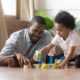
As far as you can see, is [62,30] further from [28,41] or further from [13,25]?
[13,25]

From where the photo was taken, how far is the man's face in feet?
6.89

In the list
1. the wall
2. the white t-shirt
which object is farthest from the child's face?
the wall

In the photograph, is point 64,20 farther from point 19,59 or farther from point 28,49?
point 19,59

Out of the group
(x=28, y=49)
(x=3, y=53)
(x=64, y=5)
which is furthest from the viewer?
(x=64, y=5)

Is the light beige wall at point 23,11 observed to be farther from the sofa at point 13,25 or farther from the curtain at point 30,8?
the sofa at point 13,25

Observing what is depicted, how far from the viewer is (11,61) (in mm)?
1816

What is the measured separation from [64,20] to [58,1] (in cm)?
151

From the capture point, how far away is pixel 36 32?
6.88 ft

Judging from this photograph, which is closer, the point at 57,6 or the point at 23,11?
the point at 23,11

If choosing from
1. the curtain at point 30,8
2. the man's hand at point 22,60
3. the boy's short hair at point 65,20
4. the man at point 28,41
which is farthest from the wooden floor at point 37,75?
the curtain at point 30,8

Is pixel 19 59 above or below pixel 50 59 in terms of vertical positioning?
above

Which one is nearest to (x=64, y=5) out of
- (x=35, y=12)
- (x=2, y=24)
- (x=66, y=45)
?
(x=35, y=12)

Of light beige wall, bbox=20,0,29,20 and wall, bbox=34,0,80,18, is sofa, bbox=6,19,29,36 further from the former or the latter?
Answer: wall, bbox=34,0,80,18

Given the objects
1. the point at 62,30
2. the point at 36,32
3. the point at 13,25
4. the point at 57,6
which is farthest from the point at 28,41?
the point at 57,6
